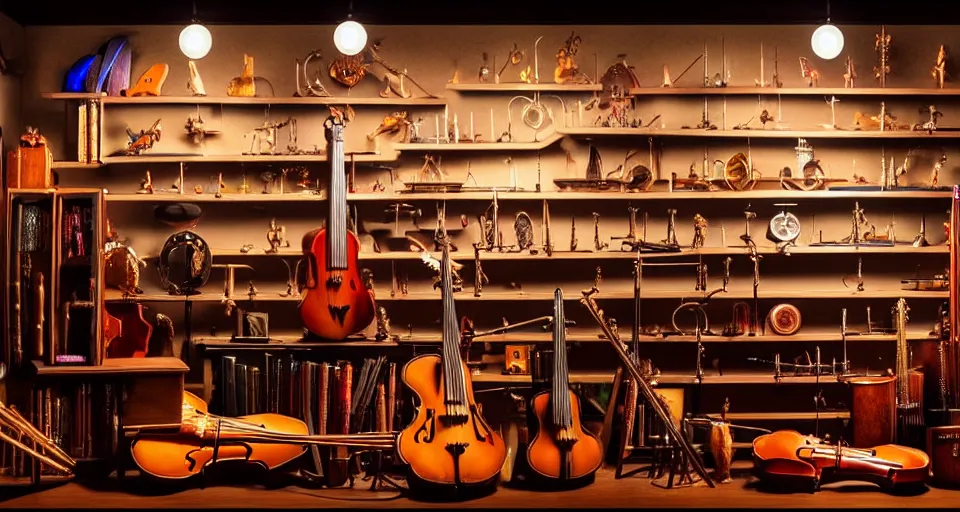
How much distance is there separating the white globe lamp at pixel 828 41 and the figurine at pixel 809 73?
1.83 feet

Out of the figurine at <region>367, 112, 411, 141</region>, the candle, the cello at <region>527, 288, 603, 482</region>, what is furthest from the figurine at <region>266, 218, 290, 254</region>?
the cello at <region>527, 288, 603, 482</region>

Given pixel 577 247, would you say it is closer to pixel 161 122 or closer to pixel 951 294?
pixel 951 294

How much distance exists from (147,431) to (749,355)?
14.7 feet

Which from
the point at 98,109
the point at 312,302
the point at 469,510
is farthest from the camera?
the point at 98,109

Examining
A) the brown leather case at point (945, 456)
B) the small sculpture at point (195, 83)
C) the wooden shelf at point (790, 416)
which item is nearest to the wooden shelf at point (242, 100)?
the small sculpture at point (195, 83)

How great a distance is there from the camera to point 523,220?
873cm

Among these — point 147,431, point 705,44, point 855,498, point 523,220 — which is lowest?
point 855,498

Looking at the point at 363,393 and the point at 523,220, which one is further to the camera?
the point at 523,220

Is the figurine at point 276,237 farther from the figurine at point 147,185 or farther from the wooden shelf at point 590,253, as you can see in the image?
the figurine at point 147,185

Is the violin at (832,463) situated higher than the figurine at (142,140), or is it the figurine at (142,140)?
the figurine at (142,140)

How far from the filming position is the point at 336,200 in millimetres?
8031

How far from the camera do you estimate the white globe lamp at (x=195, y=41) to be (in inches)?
321

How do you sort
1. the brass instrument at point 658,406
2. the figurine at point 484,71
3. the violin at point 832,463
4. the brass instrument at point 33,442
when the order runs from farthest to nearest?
the figurine at point 484,71
the brass instrument at point 658,406
the violin at point 832,463
the brass instrument at point 33,442

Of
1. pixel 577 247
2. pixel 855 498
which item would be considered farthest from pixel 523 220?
pixel 855 498
